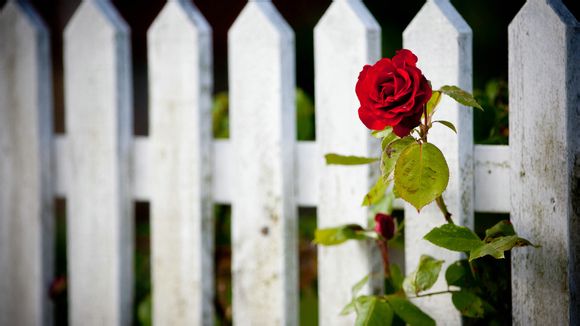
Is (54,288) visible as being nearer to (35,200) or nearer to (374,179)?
(35,200)

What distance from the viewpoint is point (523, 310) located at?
1339mm

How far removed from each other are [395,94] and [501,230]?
1.50 ft

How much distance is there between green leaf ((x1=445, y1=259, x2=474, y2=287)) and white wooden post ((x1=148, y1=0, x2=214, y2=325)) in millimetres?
769

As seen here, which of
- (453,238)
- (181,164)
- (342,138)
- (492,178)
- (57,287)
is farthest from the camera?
(57,287)

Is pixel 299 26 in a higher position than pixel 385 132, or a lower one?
higher

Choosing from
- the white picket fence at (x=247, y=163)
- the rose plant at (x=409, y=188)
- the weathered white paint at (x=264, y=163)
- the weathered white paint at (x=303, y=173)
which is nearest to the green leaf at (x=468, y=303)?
the rose plant at (x=409, y=188)

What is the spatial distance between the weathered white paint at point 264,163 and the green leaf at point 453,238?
1.81 ft

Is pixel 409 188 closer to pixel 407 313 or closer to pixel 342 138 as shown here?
pixel 407 313

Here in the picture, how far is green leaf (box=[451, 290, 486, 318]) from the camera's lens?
50.3 inches

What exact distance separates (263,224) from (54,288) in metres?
0.87

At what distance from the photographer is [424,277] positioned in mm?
1282

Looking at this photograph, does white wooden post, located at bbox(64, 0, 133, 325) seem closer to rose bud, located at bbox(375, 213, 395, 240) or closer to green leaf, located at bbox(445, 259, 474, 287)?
rose bud, located at bbox(375, 213, 395, 240)

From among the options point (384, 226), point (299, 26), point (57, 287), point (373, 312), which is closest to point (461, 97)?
point (384, 226)

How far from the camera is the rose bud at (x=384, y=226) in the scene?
1372 mm
